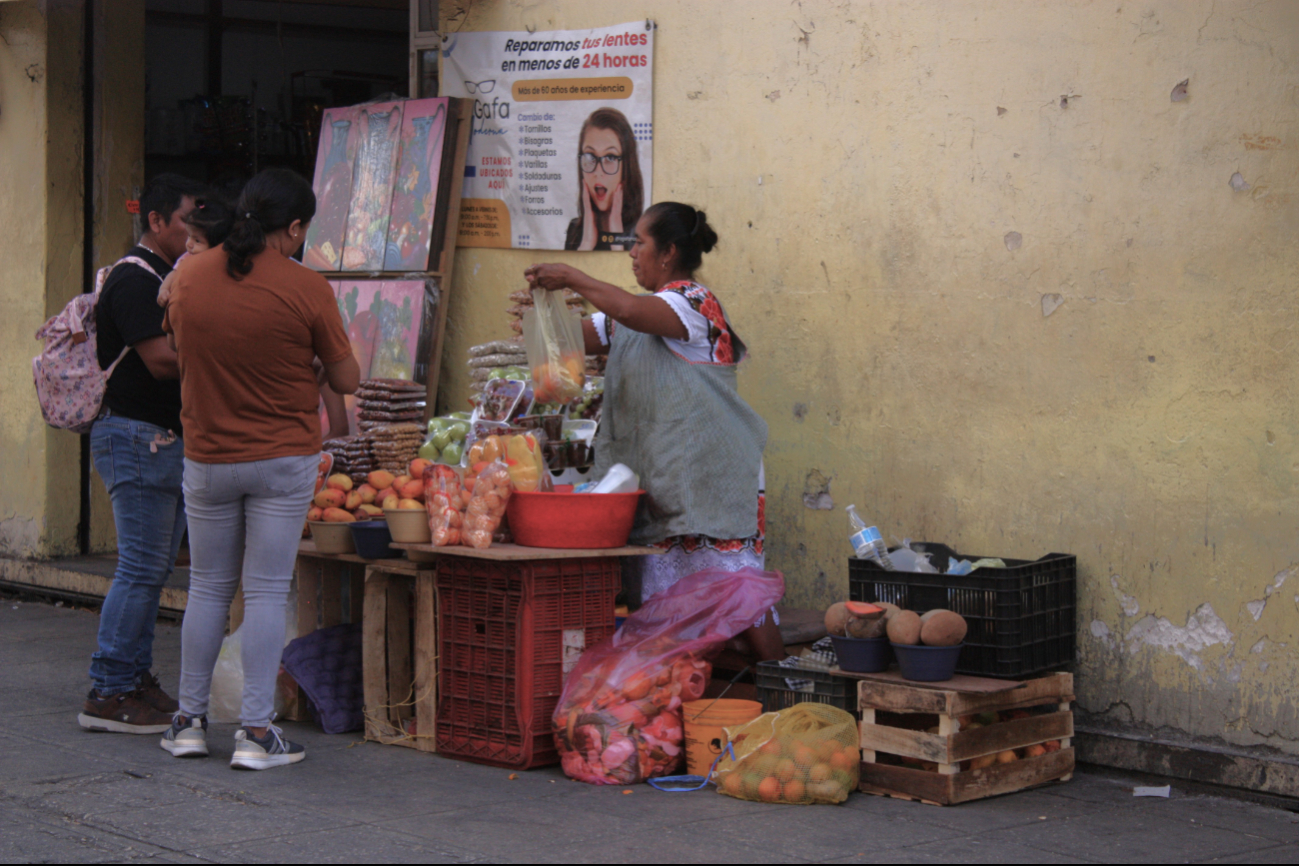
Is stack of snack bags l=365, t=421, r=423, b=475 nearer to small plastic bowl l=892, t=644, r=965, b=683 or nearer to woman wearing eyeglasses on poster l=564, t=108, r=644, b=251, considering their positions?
woman wearing eyeglasses on poster l=564, t=108, r=644, b=251

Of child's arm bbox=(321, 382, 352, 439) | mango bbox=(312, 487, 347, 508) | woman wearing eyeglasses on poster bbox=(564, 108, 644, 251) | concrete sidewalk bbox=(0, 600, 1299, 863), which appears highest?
woman wearing eyeglasses on poster bbox=(564, 108, 644, 251)

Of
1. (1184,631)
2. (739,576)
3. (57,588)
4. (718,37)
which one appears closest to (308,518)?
(739,576)

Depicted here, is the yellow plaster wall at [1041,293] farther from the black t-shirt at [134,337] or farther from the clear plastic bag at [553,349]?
the black t-shirt at [134,337]

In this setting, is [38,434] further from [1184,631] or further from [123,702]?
[1184,631]

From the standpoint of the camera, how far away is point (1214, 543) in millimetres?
4742

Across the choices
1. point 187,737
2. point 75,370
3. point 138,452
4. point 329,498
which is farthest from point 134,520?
point 187,737

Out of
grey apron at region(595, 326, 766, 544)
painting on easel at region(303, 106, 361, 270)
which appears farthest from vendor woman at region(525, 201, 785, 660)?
painting on easel at region(303, 106, 361, 270)

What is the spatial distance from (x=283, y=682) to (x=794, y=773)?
225 cm

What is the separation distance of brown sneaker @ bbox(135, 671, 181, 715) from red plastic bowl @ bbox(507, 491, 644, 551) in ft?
5.31

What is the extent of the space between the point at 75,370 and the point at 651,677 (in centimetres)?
242

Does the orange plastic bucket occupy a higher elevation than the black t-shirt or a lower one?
lower

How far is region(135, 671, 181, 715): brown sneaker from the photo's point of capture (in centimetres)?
548

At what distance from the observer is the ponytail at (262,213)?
4637 mm

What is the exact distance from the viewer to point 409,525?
5098 mm
